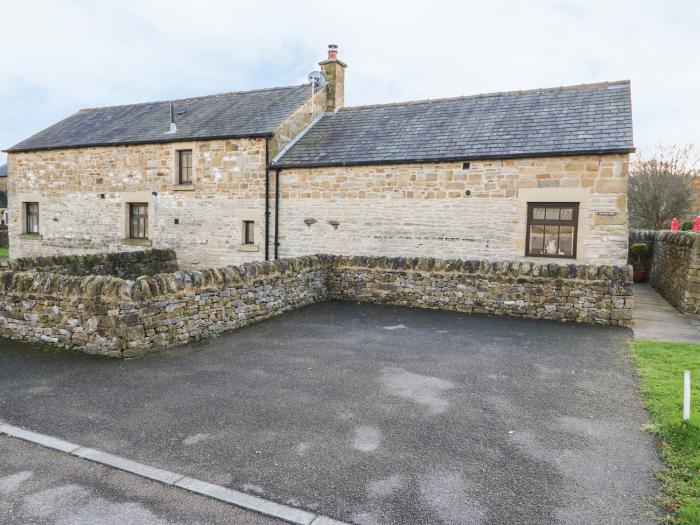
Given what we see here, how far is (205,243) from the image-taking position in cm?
1622

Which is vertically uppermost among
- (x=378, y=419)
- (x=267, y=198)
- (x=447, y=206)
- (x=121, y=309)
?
(x=267, y=198)

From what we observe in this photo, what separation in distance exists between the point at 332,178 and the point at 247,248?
12.0 feet

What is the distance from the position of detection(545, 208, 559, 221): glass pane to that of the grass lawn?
4.76 m

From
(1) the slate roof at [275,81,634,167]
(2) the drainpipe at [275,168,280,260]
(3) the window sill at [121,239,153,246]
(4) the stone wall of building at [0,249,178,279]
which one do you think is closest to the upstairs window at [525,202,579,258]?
(1) the slate roof at [275,81,634,167]

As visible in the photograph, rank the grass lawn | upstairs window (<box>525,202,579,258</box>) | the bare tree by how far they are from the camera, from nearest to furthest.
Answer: the grass lawn < upstairs window (<box>525,202,579,258</box>) < the bare tree

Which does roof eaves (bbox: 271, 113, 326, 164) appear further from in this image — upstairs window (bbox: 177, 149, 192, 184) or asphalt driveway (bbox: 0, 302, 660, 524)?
asphalt driveway (bbox: 0, 302, 660, 524)

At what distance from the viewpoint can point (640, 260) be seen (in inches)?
772

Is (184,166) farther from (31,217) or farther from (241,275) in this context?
(241,275)

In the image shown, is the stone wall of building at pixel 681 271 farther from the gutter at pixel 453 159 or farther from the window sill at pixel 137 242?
the window sill at pixel 137 242

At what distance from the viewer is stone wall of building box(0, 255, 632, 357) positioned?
7.21 metres

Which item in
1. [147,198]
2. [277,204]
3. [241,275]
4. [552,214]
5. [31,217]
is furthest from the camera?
[31,217]

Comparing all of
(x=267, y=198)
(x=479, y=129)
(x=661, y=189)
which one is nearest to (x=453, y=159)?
(x=479, y=129)

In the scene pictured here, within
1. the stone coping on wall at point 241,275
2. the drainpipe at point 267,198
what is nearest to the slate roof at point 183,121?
the drainpipe at point 267,198

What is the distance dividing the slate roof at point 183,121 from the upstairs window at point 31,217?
2302 millimetres
